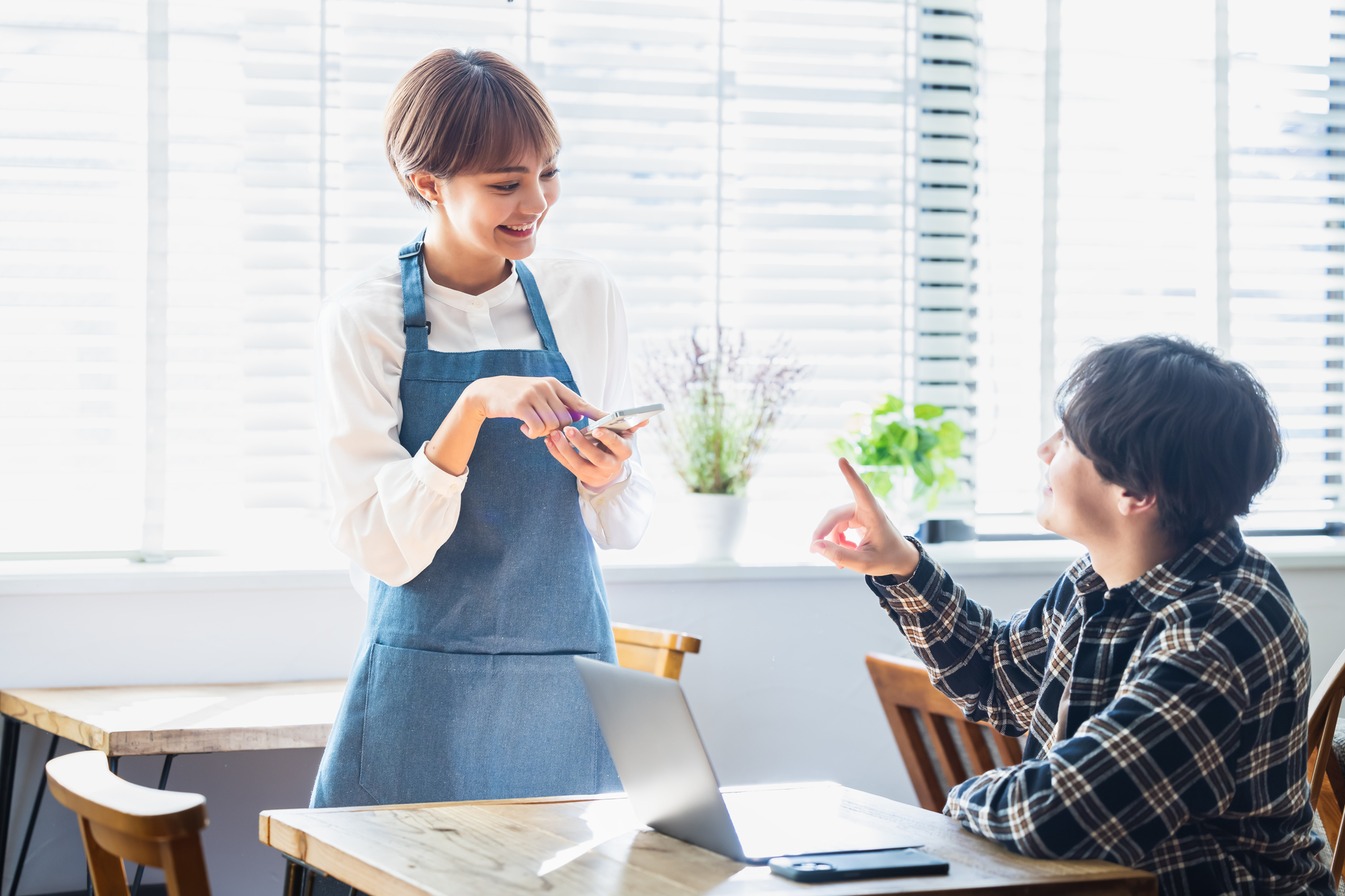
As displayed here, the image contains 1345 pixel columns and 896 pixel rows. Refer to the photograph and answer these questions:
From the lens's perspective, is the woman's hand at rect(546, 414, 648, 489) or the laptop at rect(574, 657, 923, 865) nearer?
the laptop at rect(574, 657, 923, 865)

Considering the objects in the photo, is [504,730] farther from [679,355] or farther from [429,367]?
[679,355]

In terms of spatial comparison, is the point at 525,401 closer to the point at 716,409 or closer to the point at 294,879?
the point at 294,879

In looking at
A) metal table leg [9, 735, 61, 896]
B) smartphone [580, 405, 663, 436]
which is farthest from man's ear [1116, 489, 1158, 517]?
metal table leg [9, 735, 61, 896]

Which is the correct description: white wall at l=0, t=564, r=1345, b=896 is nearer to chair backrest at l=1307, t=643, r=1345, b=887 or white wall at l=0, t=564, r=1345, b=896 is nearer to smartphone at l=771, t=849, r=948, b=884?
chair backrest at l=1307, t=643, r=1345, b=887

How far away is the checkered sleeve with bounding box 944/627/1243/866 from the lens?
1.07 meters

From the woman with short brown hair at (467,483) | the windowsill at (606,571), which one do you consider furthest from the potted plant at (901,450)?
the woman with short brown hair at (467,483)

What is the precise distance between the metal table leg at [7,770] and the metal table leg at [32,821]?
0.11 ft

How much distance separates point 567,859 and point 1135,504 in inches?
27.7

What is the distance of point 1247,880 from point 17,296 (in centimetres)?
232

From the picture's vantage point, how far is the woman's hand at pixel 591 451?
1515 mm

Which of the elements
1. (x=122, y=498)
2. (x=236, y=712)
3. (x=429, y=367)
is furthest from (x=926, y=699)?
(x=122, y=498)

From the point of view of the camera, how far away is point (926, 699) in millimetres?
1891

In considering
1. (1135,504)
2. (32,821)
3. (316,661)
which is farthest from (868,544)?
(32,821)

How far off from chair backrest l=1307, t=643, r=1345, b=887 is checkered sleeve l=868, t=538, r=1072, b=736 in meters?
0.43
